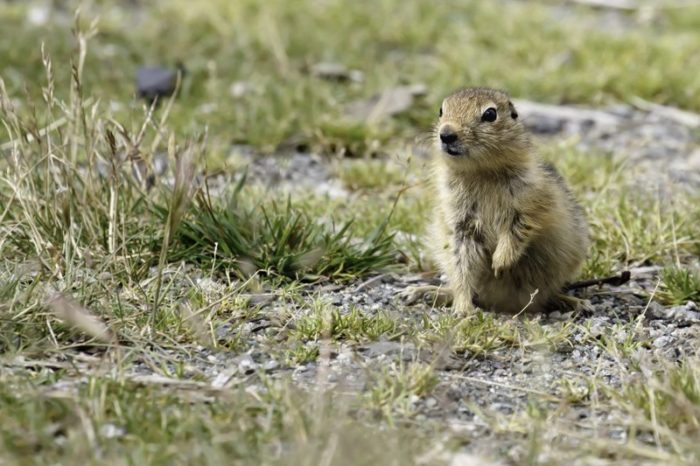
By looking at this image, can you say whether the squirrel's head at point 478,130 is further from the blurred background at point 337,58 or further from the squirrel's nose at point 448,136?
the blurred background at point 337,58

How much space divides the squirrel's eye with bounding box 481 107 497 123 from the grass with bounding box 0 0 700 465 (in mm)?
424

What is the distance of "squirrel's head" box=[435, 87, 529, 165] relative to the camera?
17.0 feet

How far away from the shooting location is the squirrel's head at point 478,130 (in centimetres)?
520

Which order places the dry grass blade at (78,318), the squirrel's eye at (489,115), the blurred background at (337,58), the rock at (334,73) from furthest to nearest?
the rock at (334,73) → the blurred background at (337,58) → the squirrel's eye at (489,115) → the dry grass blade at (78,318)

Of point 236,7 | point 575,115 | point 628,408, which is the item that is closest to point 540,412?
point 628,408

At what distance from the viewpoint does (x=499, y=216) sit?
208 inches

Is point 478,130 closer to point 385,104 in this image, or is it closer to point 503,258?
point 503,258

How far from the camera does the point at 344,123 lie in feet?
25.7

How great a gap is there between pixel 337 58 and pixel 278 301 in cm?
467

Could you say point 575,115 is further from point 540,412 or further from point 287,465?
point 287,465

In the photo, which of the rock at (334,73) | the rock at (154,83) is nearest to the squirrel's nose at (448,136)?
the rock at (154,83)

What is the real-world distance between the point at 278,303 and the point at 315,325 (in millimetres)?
404

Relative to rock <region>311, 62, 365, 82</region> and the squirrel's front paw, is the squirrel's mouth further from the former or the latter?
rock <region>311, 62, 365, 82</region>

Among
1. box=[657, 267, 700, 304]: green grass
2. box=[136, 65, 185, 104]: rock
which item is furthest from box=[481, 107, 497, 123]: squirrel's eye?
box=[136, 65, 185, 104]: rock
